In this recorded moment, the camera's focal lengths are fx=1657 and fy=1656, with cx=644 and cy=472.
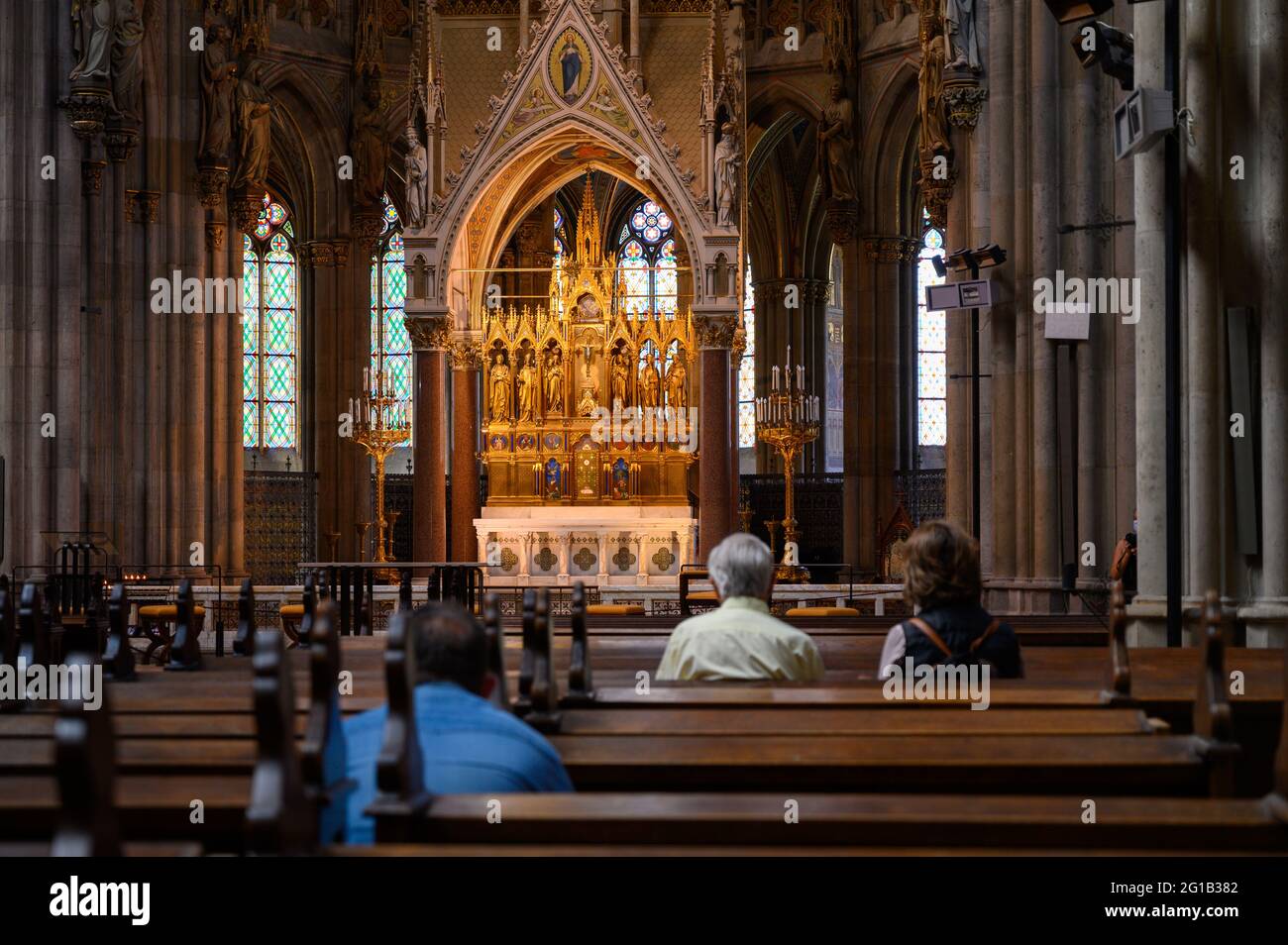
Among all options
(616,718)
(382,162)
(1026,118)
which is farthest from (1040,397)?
(382,162)

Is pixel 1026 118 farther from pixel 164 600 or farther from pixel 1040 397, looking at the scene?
pixel 164 600

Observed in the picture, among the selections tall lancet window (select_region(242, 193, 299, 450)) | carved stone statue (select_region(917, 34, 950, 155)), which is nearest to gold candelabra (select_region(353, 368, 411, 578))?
tall lancet window (select_region(242, 193, 299, 450))

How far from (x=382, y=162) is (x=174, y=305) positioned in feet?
25.2

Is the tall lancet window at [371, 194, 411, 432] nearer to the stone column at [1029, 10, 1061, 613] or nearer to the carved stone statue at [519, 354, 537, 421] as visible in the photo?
the carved stone statue at [519, 354, 537, 421]

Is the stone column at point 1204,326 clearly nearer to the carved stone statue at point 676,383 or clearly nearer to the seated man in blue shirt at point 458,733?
the seated man in blue shirt at point 458,733

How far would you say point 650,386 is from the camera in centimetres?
2527

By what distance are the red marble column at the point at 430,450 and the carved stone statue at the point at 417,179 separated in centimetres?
174

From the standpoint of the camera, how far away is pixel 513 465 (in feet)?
84.3

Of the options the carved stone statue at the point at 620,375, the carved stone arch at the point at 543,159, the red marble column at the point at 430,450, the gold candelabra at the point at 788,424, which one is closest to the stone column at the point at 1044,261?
the carved stone arch at the point at 543,159

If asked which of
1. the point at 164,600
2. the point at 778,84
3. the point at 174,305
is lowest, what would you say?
the point at 164,600

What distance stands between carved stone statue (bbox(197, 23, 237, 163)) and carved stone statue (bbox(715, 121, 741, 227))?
7.08 meters

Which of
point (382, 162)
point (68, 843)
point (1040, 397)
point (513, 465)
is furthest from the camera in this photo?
point (382, 162)
